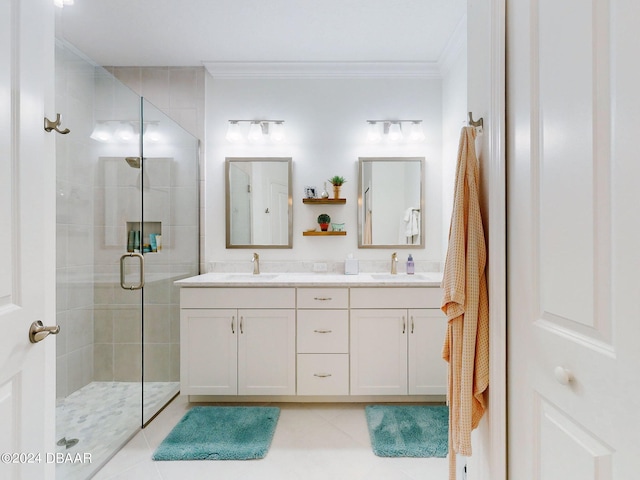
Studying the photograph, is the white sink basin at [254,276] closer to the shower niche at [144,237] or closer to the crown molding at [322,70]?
the shower niche at [144,237]

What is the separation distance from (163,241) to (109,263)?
419mm

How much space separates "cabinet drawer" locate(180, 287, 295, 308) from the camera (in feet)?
7.60

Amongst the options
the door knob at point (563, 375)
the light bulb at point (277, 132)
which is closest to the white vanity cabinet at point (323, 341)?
the light bulb at point (277, 132)

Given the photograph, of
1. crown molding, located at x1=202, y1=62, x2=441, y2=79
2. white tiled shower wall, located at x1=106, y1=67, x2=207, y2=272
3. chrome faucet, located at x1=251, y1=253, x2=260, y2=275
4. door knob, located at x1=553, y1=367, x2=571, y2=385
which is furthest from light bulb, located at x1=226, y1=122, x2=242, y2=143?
door knob, located at x1=553, y1=367, x2=571, y2=385

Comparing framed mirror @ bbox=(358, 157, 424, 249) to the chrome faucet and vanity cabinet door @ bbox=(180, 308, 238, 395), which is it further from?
vanity cabinet door @ bbox=(180, 308, 238, 395)

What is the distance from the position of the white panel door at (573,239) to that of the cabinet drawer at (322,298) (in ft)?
4.56

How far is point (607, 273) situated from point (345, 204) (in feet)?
7.48

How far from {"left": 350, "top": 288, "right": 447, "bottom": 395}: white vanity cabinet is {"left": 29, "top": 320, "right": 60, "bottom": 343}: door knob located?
171 cm

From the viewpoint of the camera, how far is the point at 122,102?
2.08m

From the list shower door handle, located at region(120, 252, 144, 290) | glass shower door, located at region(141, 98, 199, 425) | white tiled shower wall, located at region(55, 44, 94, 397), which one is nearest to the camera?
white tiled shower wall, located at region(55, 44, 94, 397)

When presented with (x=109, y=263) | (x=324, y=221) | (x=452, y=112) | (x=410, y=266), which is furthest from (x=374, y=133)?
(x=109, y=263)

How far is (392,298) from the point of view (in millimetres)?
2295

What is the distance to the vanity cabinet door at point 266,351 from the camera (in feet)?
7.56

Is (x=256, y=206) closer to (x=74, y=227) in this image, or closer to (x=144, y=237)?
(x=144, y=237)
